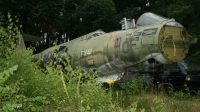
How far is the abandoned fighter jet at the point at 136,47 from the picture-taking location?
255 inches

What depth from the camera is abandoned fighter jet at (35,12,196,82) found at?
21.3ft

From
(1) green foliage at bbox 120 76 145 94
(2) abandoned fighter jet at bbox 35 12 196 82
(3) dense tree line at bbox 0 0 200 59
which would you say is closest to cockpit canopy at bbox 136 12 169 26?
(2) abandoned fighter jet at bbox 35 12 196 82

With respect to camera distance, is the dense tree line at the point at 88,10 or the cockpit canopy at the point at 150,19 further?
the dense tree line at the point at 88,10

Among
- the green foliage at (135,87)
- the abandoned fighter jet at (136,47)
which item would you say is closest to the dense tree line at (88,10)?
the green foliage at (135,87)

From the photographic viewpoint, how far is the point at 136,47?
6.93 m

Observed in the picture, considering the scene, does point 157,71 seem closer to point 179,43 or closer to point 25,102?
point 179,43

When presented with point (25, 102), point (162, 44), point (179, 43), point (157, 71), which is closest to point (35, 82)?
point (25, 102)

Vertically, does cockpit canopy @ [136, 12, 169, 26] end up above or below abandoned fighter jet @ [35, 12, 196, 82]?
above

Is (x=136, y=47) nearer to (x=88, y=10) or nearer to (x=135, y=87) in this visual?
(x=135, y=87)

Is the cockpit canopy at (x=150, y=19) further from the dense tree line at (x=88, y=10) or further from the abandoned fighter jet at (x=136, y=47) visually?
the dense tree line at (x=88, y=10)

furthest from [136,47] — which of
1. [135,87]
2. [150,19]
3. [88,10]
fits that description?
[88,10]

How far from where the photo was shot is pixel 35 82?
12.6 feet

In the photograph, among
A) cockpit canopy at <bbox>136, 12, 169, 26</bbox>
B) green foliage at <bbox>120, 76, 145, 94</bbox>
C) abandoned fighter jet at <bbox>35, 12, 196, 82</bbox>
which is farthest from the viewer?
green foliage at <bbox>120, 76, 145, 94</bbox>

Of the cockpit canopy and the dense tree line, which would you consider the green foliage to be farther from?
the dense tree line
